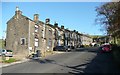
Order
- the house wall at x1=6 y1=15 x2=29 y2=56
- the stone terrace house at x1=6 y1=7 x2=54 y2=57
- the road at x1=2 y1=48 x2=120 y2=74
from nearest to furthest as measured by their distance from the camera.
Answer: the road at x1=2 y1=48 x2=120 y2=74, the stone terrace house at x1=6 y1=7 x2=54 y2=57, the house wall at x1=6 y1=15 x2=29 y2=56

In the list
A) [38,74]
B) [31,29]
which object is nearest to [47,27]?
[31,29]

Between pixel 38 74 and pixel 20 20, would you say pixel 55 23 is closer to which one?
pixel 20 20

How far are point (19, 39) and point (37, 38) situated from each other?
4.99 metres

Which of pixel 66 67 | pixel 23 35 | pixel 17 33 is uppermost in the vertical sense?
pixel 17 33

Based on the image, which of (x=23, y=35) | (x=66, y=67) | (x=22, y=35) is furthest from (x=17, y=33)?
(x=66, y=67)

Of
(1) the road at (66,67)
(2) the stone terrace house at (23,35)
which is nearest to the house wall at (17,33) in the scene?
(2) the stone terrace house at (23,35)

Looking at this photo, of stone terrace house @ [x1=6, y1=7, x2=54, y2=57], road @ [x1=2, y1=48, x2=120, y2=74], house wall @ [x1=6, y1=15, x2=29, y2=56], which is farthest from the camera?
house wall @ [x1=6, y1=15, x2=29, y2=56]

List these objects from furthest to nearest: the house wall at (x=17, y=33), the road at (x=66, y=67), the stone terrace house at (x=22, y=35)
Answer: the house wall at (x=17, y=33) < the stone terrace house at (x=22, y=35) < the road at (x=66, y=67)

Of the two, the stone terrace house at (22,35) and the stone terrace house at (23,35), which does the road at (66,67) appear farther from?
the stone terrace house at (22,35)

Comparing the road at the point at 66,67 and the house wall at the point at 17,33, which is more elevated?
the house wall at the point at 17,33

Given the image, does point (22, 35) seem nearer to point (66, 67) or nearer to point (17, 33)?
point (17, 33)

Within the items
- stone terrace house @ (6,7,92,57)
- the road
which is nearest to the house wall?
stone terrace house @ (6,7,92,57)

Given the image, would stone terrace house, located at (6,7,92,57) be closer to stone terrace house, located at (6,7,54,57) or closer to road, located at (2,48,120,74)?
stone terrace house, located at (6,7,54,57)

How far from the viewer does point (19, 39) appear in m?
54.3
